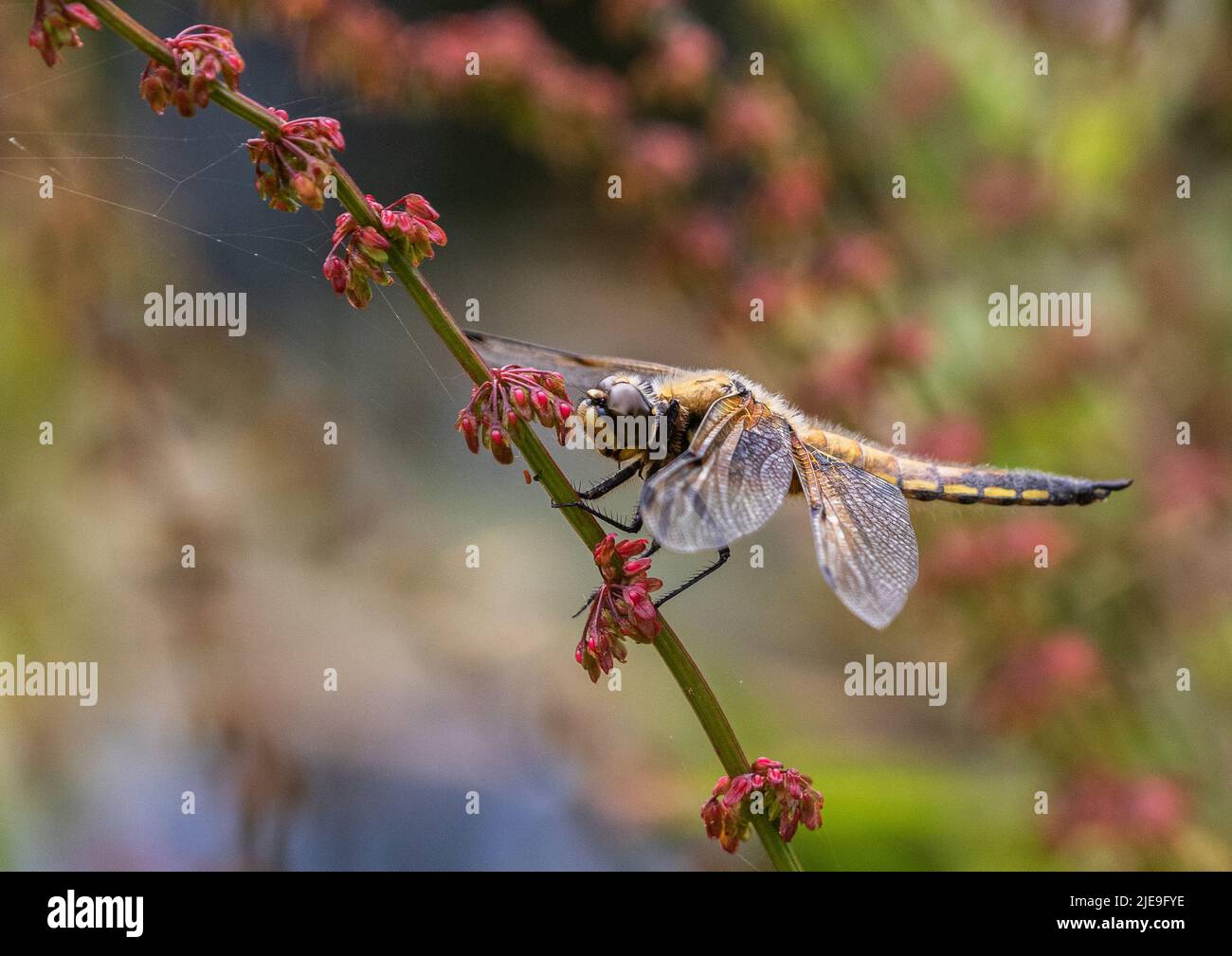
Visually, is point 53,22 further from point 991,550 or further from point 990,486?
point 991,550

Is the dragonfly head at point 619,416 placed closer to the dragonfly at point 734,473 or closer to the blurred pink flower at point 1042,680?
the dragonfly at point 734,473

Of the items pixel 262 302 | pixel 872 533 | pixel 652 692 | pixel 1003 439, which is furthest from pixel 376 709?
pixel 872 533

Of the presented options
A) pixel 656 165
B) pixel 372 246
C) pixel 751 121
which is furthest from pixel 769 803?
pixel 751 121

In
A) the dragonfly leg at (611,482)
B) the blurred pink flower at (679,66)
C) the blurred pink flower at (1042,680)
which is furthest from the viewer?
the blurred pink flower at (679,66)

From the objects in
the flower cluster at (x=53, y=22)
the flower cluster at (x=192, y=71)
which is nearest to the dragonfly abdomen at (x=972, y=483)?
the flower cluster at (x=192, y=71)

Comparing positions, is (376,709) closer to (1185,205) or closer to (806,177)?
(806,177)

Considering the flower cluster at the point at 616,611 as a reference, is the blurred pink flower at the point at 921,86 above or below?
Result: above
